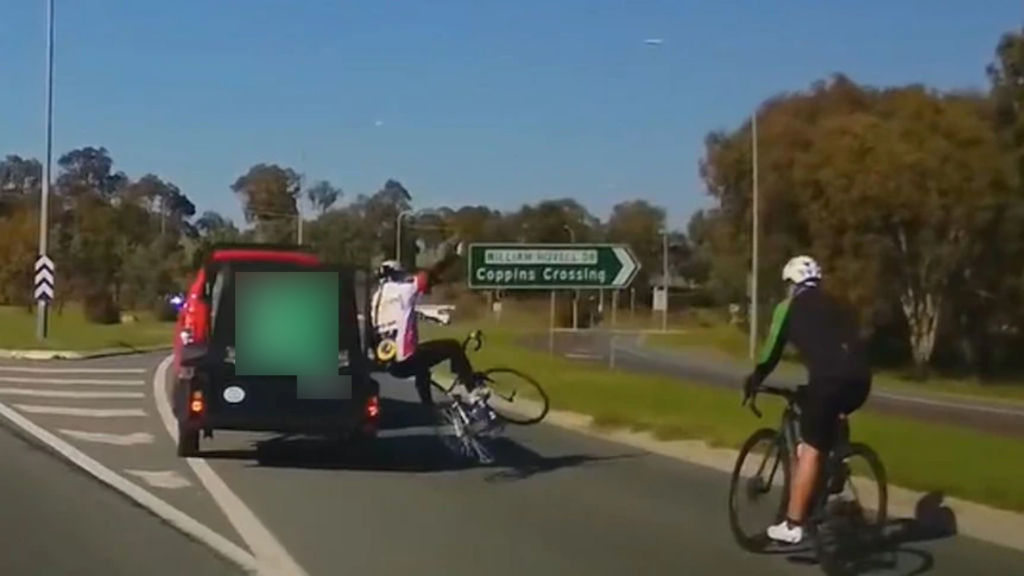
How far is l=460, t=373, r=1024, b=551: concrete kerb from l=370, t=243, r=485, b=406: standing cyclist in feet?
8.88

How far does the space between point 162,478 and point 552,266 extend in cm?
1599

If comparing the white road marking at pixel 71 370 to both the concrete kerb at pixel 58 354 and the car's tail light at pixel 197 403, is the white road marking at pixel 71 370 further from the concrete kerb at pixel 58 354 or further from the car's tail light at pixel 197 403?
the car's tail light at pixel 197 403

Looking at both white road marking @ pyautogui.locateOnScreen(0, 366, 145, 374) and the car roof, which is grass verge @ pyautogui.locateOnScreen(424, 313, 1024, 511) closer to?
the car roof

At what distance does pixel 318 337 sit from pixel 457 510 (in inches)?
117

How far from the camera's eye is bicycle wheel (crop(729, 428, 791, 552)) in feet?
36.2

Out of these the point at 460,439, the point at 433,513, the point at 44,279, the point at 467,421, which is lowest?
the point at 433,513

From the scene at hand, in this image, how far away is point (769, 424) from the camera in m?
20.5

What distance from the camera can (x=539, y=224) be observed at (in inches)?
4190

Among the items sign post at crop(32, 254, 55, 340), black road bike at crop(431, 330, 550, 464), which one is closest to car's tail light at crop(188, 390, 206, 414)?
black road bike at crop(431, 330, 550, 464)

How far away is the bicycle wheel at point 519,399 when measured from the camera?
21.7 m

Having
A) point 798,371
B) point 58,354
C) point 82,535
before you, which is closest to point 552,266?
point 58,354

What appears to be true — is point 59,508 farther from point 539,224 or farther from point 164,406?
point 539,224

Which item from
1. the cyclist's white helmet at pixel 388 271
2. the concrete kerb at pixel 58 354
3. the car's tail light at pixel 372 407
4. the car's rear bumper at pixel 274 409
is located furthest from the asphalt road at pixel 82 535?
the concrete kerb at pixel 58 354

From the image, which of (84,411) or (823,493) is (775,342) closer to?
(823,493)
